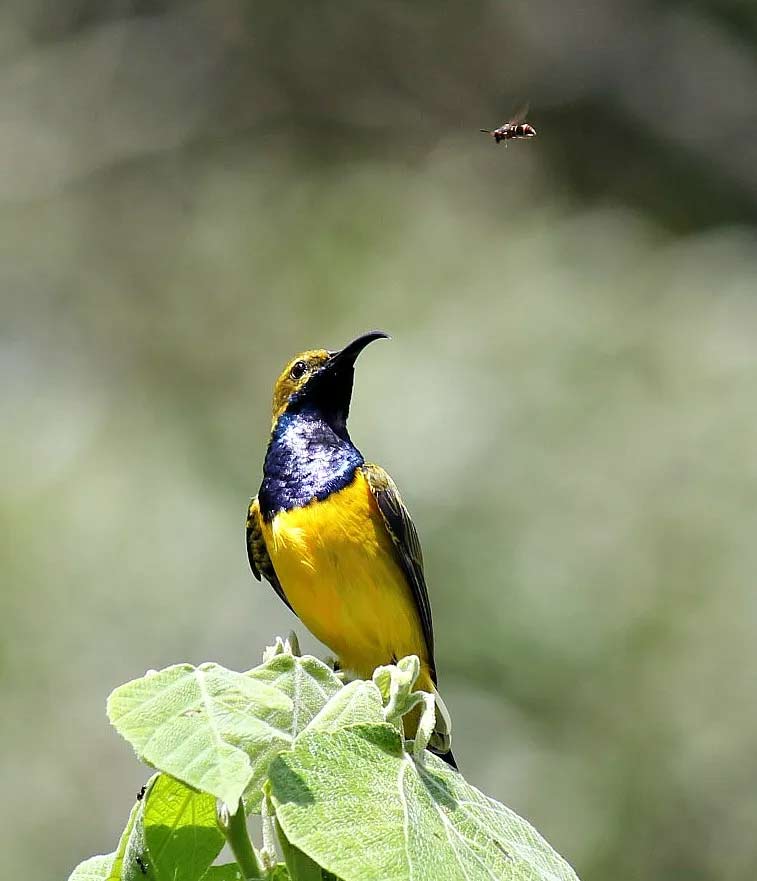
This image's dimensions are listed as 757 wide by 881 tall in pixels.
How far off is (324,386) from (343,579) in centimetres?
81

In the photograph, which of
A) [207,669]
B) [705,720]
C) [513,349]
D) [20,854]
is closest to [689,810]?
[705,720]

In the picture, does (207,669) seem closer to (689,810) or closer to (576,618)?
(576,618)

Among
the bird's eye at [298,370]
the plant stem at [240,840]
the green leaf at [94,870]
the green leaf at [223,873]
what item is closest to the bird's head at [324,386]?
the bird's eye at [298,370]

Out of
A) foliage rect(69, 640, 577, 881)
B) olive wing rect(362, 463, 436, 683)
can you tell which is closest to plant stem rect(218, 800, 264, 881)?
foliage rect(69, 640, 577, 881)

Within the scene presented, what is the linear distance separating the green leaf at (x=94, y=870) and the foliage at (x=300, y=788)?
6.0 inches

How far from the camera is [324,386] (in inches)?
179

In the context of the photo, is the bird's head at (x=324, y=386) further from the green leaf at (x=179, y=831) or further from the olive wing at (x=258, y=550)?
the green leaf at (x=179, y=831)

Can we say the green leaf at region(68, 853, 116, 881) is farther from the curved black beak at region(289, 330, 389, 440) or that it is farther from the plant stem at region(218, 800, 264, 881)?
the curved black beak at region(289, 330, 389, 440)

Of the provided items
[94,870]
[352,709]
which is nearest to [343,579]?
[94,870]

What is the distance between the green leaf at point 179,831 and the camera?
5.29 feet

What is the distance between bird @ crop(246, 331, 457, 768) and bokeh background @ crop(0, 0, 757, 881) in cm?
284

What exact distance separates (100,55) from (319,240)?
349 cm

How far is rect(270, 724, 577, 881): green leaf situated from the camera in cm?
138

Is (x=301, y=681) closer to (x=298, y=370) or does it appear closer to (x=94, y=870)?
(x=94, y=870)
